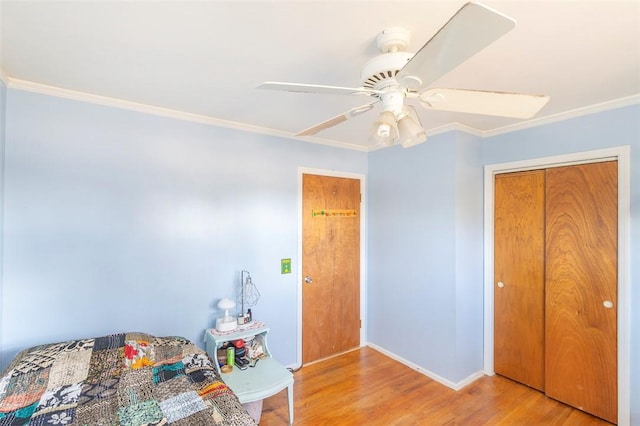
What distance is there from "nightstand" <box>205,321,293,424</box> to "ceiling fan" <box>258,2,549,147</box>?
177cm

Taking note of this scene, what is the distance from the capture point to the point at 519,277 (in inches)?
106

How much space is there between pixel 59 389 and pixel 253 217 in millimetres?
1669

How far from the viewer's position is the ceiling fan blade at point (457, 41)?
734mm

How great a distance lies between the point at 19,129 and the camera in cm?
188

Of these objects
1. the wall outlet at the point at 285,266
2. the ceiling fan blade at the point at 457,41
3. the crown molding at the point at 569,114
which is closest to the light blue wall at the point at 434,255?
the crown molding at the point at 569,114

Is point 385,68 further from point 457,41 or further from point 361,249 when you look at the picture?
point 361,249

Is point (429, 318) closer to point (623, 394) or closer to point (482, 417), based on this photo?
point (482, 417)

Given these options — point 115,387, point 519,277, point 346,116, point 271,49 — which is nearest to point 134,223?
point 115,387

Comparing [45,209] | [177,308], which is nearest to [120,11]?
[45,209]

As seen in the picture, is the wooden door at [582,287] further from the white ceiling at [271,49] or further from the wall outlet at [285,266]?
the wall outlet at [285,266]

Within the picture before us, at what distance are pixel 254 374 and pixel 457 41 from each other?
228cm

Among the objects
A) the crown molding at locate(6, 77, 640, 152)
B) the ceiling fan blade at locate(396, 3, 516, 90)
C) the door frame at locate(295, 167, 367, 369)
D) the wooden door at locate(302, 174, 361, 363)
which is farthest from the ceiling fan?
the wooden door at locate(302, 174, 361, 363)

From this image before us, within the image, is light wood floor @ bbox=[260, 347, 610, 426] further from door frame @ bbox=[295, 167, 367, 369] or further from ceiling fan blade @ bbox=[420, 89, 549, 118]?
ceiling fan blade @ bbox=[420, 89, 549, 118]

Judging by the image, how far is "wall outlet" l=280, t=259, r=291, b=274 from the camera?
2.92 meters
